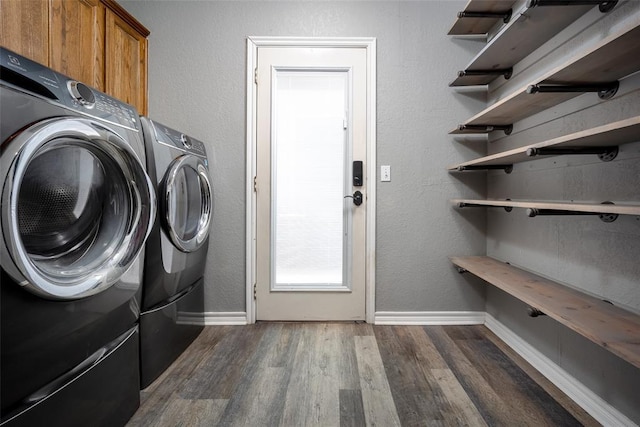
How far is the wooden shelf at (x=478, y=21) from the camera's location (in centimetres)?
179

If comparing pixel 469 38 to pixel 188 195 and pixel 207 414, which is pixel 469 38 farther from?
pixel 207 414

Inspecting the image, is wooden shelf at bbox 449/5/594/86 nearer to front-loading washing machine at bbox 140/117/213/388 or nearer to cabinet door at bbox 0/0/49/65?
front-loading washing machine at bbox 140/117/213/388

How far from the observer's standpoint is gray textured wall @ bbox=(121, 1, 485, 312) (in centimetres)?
218

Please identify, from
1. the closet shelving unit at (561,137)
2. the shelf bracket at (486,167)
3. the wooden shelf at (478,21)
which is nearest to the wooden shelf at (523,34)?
the closet shelving unit at (561,137)

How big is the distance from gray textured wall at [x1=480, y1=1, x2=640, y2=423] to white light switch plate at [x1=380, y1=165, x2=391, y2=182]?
2.31 feet

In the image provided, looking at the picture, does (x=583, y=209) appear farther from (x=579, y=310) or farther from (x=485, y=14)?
(x=485, y=14)

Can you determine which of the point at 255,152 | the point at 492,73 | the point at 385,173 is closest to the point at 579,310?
the point at 385,173

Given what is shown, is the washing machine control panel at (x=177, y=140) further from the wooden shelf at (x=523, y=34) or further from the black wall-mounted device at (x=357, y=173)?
the wooden shelf at (x=523, y=34)

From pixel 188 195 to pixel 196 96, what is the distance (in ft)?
2.71

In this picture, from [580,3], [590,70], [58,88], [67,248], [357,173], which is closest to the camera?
[58,88]

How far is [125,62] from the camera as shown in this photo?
196 centimetres

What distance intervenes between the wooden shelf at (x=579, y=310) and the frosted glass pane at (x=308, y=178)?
95 cm

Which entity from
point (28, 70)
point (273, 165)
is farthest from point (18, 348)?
point (273, 165)

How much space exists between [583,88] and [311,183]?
1474mm
